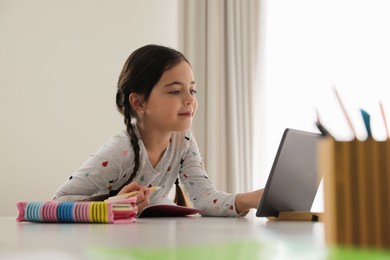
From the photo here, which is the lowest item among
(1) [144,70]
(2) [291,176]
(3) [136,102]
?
(2) [291,176]

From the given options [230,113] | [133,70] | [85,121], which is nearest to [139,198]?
[133,70]

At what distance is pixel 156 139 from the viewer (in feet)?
6.21

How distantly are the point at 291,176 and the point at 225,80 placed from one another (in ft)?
6.81

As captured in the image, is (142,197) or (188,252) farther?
(142,197)

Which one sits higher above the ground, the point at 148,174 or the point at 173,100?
the point at 173,100

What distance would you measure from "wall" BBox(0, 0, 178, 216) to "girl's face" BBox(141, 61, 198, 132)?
3.96ft

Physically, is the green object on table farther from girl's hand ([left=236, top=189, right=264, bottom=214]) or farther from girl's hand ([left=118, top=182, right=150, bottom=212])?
girl's hand ([left=236, top=189, right=264, bottom=214])

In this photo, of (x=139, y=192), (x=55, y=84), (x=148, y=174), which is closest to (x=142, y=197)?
(x=139, y=192)

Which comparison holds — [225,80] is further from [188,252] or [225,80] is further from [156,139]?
[188,252]

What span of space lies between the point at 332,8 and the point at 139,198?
2294 mm

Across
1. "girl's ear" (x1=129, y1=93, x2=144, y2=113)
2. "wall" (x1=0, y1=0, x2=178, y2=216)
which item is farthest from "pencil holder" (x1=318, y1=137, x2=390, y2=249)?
"wall" (x1=0, y1=0, x2=178, y2=216)

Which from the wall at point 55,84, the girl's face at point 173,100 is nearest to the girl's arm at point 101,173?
the girl's face at point 173,100

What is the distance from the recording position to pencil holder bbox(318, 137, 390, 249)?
1.49 ft

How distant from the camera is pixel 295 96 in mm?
3174
